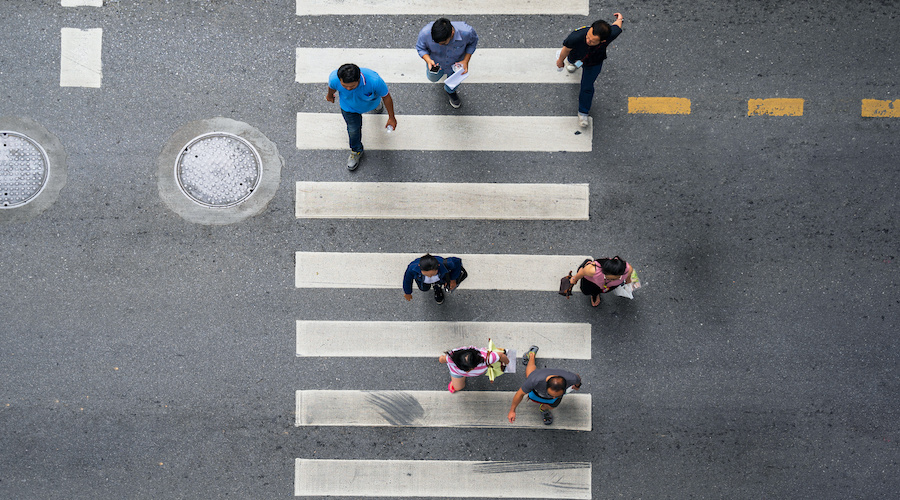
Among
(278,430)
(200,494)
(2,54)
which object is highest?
(2,54)

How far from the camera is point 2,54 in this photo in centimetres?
653

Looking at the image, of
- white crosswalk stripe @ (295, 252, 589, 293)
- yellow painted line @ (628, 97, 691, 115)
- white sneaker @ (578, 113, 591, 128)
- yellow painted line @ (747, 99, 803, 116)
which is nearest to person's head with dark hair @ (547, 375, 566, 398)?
white crosswalk stripe @ (295, 252, 589, 293)

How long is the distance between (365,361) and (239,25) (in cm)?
406

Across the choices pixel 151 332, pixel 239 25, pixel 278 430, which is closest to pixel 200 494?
pixel 278 430

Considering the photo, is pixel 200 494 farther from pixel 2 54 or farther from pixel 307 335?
pixel 2 54

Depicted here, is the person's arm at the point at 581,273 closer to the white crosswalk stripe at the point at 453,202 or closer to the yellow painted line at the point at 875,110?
the white crosswalk stripe at the point at 453,202

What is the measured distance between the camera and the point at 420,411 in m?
6.45

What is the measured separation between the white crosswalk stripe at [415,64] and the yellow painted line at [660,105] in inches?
38.2

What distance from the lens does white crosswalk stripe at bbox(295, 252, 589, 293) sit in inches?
254

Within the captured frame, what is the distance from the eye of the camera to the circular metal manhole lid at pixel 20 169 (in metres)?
6.52

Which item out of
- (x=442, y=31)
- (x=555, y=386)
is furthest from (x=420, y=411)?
(x=442, y=31)

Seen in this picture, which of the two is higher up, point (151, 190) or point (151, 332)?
point (151, 190)

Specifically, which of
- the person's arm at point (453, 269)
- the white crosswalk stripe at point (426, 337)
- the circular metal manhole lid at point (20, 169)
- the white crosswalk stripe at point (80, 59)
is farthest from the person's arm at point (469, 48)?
the circular metal manhole lid at point (20, 169)

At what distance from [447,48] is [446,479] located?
4.61 meters
